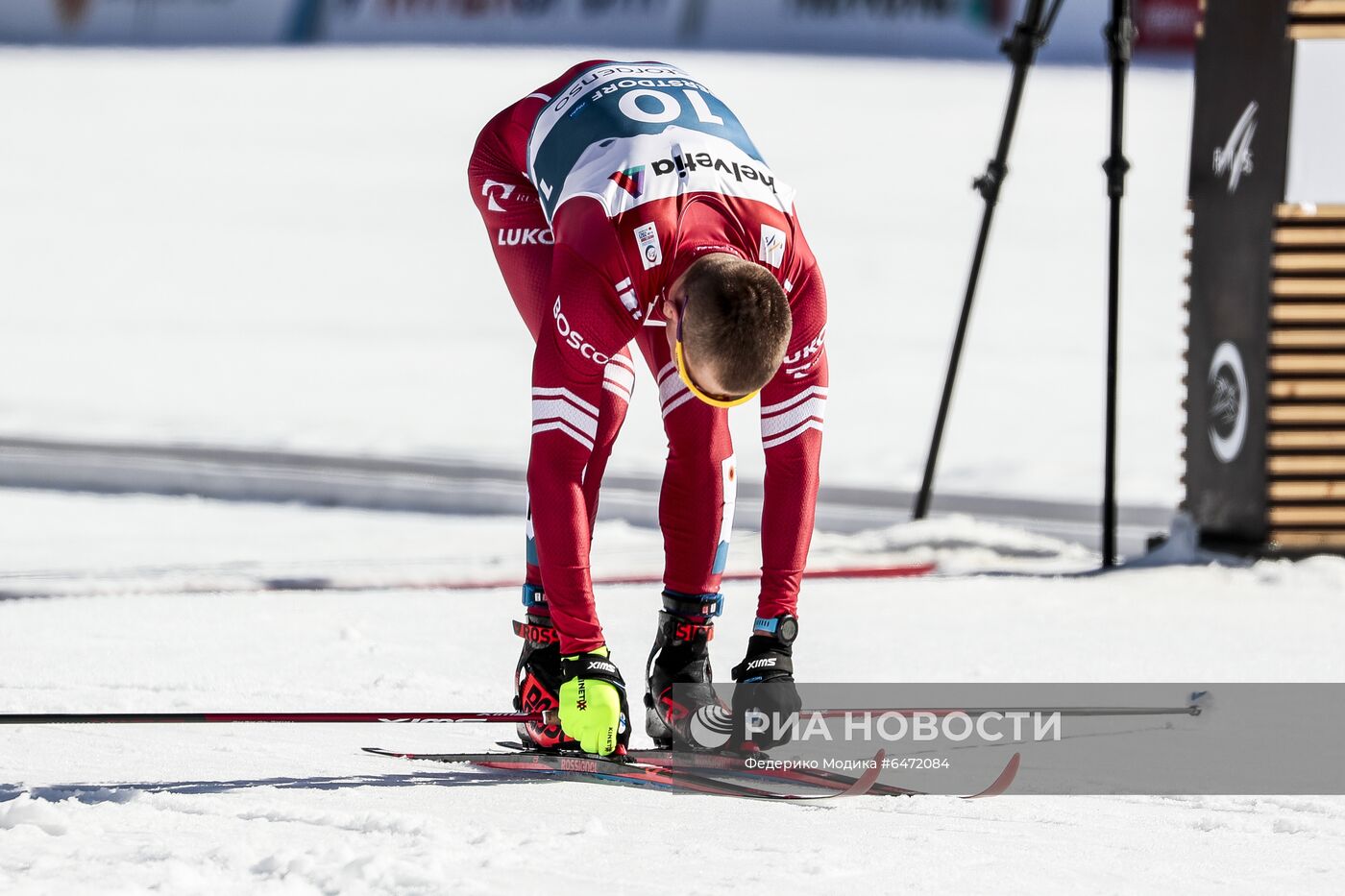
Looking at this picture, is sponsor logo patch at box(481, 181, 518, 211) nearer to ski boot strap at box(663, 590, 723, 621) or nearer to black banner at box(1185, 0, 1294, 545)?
ski boot strap at box(663, 590, 723, 621)

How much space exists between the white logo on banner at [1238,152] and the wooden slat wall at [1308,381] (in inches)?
12.9

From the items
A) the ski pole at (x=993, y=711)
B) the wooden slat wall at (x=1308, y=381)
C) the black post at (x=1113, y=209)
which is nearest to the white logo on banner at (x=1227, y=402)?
the wooden slat wall at (x=1308, y=381)

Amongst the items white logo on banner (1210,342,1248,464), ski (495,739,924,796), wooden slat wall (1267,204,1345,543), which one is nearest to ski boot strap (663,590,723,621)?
ski (495,739,924,796)

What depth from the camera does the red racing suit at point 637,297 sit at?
Answer: 122 inches

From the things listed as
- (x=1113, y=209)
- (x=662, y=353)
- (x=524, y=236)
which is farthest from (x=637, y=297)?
(x=1113, y=209)

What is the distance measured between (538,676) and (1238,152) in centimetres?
379

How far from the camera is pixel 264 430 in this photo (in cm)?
998

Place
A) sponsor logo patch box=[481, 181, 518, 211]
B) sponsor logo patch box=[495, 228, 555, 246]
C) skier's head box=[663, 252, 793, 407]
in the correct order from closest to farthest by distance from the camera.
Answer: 1. skier's head box=[663, 252, 793, 407]
2. sponsor logo patch box=[495, 228, 555, 246]
3. sponsor logo patch box=[481, 181, 518, 211]

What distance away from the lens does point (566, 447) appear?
3129 millimetres

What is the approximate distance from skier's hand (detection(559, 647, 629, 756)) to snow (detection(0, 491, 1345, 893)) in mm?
125

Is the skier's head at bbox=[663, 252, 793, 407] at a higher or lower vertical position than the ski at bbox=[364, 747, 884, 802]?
higher

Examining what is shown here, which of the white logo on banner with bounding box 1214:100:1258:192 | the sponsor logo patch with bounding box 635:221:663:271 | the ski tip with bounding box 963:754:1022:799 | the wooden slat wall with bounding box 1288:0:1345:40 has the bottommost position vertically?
the ski tip with bounding box 963:754:1022:799

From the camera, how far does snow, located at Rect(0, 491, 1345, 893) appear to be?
8.26 ft

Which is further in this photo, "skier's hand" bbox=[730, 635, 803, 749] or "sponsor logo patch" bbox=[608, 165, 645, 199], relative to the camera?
"skier's hand" bbox=[730, 635, 803, 749]
